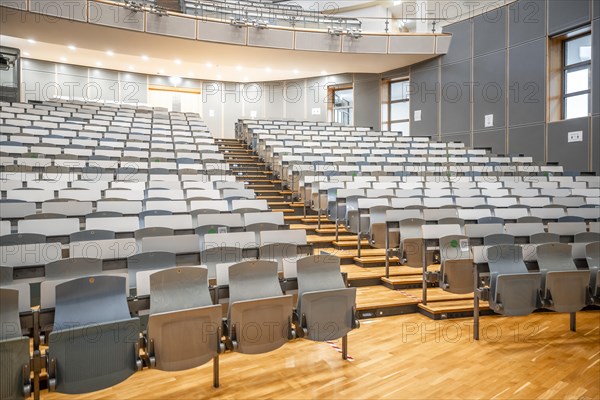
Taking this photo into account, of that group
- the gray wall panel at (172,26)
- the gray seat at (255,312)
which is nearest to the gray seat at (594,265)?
the gray seat at (255,312)

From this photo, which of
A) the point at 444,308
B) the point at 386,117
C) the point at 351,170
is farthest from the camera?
the point at 386,117

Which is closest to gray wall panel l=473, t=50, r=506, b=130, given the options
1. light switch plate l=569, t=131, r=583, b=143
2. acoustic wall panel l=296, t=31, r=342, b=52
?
light switch plate l=569, t=131, r=583, b=143

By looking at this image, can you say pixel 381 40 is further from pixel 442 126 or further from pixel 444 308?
pixel 444 308

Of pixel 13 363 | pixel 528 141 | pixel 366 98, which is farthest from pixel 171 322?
pixel 366 98


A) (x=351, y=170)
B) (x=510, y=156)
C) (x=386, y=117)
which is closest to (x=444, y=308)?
(x=351, y=170)

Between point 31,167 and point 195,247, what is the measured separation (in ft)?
6.54

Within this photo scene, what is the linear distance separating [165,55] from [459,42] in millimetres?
4353

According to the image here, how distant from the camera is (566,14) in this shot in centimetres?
457

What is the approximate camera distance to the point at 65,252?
1907 mm

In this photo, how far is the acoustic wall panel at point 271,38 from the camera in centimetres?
557

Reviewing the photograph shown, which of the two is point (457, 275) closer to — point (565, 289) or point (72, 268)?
point (565, 289)

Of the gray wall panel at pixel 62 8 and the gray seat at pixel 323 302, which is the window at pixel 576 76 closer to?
the gray seat at pixel 323 302

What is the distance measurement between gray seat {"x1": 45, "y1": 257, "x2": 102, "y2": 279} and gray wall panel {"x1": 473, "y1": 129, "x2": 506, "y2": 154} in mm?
5254

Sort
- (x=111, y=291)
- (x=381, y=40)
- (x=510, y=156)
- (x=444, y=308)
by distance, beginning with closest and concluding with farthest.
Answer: (x=111, y=291) < (x=444, y=308) < (x=510, y=156) < (x=381, y=40)
